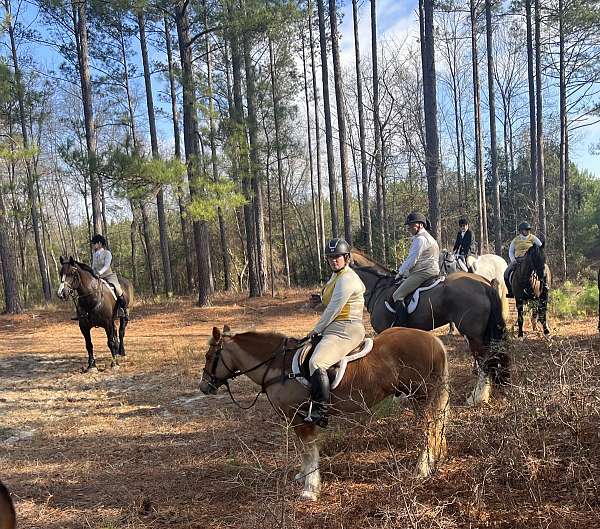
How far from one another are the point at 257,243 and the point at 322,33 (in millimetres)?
8845

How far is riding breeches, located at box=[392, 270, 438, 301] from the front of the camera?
7.03m

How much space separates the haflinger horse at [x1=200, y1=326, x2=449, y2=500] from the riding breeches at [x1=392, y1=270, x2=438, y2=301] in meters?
2.56

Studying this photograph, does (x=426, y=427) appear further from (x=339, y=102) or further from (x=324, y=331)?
(x=339, y=102)

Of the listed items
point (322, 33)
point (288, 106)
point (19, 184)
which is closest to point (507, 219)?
point (288, 106)

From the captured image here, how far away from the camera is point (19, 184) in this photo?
26.0m

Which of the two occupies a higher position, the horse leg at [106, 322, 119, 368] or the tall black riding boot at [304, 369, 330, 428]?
the tall black riding boot at [304, 369, 330, 428]

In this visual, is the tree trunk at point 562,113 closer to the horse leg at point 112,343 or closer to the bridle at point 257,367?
the horse leg at point 112,343

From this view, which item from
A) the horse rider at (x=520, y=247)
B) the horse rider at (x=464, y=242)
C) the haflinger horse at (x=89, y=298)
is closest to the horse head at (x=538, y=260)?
the horse rider at (x=520, y=247)

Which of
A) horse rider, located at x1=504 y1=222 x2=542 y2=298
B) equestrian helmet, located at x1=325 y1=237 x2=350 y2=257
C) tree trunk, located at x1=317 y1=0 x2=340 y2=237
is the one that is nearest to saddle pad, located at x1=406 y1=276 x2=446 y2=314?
equestrian helmet, located at x1=325 y1=237 x2=350 y2=257

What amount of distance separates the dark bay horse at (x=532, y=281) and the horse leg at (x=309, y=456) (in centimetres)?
712

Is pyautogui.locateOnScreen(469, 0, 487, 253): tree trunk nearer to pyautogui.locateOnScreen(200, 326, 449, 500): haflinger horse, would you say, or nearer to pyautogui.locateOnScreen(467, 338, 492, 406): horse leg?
pyautogui.locateOnScreen(467, 338, 492, 406): horse leg

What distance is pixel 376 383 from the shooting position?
4.25m

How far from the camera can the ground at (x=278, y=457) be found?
3.36 metres

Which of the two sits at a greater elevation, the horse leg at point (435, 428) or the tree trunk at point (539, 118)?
the tree trunk at point (539, 118)
